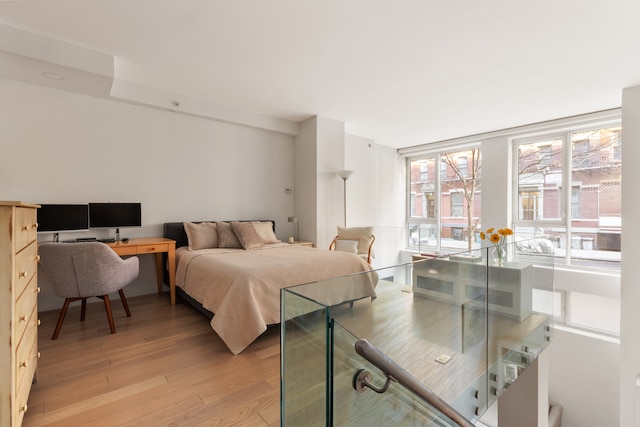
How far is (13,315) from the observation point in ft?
3.97

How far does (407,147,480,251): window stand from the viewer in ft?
19.5

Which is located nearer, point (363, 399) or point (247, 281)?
point (363, 399)

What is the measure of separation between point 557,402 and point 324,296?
19.3ft

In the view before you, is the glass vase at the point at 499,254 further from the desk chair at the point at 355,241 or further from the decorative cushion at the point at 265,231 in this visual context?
the decorative cushion at the point at 265,231

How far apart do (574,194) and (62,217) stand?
273 inches

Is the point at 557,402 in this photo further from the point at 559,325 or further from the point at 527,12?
the point at 527,12

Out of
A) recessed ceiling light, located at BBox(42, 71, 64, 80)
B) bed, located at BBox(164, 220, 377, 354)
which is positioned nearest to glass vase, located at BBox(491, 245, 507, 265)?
bed, located at BBox(164, 220, 377, 354)

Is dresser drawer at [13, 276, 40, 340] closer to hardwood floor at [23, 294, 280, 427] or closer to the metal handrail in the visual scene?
hardwood floor at [23, 294, 280, 427]

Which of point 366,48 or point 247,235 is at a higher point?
point 366,48

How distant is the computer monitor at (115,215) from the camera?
3.30 m

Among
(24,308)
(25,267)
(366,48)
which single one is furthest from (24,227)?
(366,48)

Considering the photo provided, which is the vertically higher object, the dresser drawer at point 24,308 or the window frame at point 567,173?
the window frame at point 567,173

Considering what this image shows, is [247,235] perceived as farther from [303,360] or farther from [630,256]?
[630,256]

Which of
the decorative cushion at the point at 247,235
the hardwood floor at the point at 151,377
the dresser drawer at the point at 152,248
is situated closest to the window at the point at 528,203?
the decorative cushion at the point at 247,235
